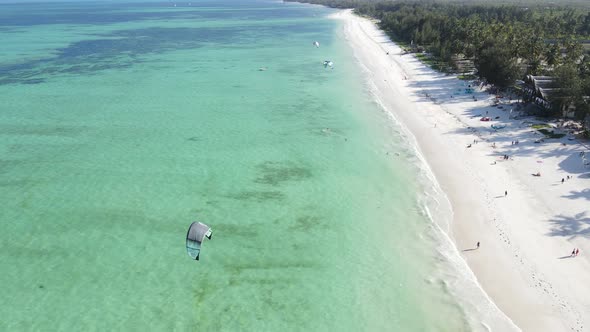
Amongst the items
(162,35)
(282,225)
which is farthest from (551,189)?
(162,35)

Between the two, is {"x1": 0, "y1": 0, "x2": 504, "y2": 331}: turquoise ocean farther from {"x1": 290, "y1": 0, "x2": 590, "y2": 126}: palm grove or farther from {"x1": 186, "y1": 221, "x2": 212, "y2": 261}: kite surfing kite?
{"x1": 290, "y1": 0, "x2": 590, "y2": 126}: palm grove

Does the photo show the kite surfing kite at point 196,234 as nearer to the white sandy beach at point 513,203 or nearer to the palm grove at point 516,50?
the white sandy beach at point 513,203

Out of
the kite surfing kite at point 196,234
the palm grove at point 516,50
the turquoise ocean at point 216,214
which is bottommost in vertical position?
the turquoise ocean at point 216,214

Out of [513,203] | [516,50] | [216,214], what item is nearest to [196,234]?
[216,214]

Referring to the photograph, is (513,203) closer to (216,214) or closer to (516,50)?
(216,214)

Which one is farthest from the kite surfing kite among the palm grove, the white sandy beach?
the palm grove

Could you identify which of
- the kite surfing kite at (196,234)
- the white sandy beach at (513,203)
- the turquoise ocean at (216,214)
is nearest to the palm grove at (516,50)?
the white sandy beach at (513,203)
